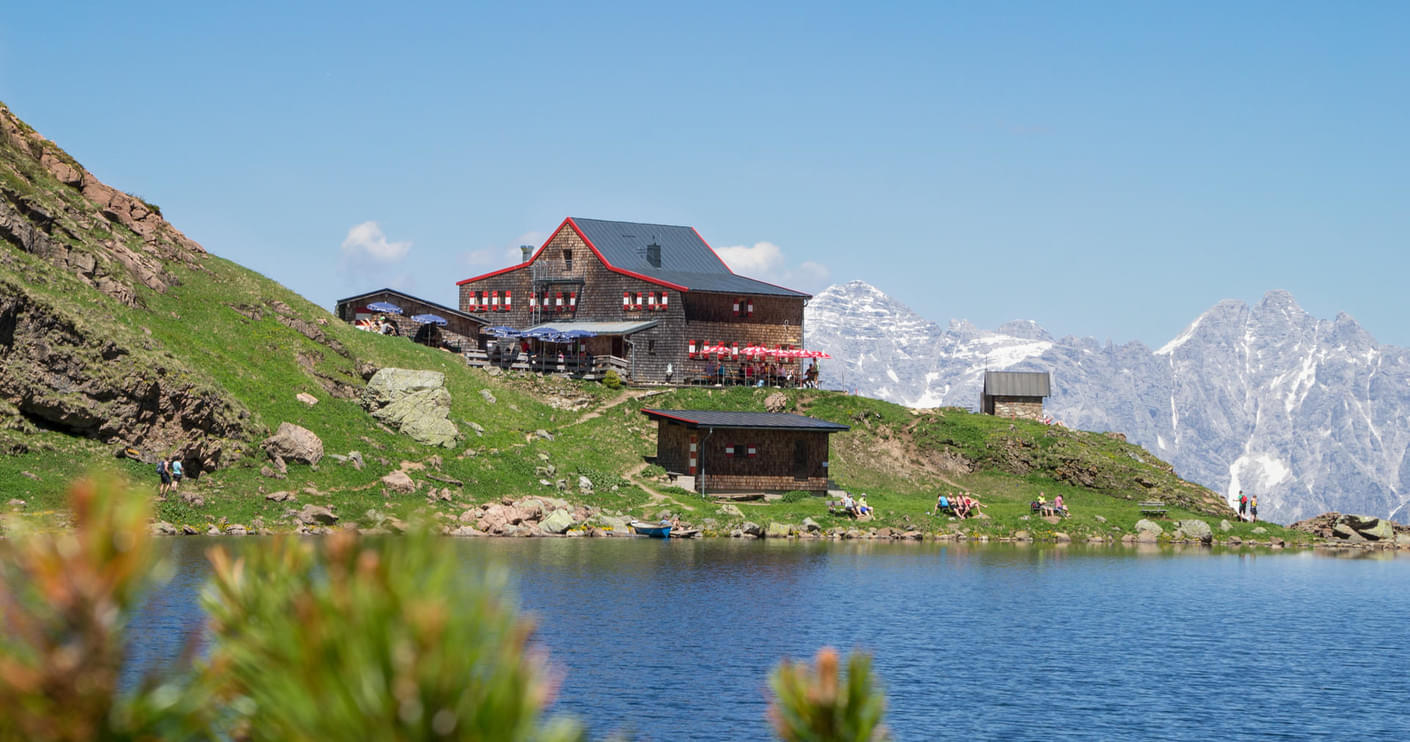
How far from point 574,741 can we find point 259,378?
64.2 metres

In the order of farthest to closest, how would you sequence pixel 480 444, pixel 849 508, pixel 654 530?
1. pixel 849 508
2. pixel 480 444
3. pixel 654 530

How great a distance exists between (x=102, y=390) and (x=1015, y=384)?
6803 cm

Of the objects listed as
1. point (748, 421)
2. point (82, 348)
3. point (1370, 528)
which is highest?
point (82, 348)

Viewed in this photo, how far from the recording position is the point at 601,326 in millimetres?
101562

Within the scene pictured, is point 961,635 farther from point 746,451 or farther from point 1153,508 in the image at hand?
point 1153,508

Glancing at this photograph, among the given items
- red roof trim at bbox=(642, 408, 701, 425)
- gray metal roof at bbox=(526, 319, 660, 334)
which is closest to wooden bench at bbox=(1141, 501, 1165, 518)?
red roof trim at bbox=(642, 408, 701, 425)

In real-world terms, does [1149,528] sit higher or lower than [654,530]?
higher

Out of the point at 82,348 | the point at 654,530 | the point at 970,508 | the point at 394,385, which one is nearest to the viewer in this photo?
the point at 82,348

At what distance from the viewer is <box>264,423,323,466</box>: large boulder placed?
60719mm

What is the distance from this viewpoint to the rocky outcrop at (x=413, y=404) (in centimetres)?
7025

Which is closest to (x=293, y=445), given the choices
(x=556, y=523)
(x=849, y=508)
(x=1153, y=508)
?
(x=556, y=523)

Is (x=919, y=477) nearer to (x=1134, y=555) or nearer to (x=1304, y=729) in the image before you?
(x=1134, y=555)

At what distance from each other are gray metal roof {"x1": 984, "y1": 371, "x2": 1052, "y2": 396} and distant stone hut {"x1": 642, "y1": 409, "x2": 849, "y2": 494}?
1130 inches

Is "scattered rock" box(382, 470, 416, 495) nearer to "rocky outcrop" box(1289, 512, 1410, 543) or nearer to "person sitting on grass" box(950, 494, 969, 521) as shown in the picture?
"person sitting on grass" box(950, 494, 969, 521)
